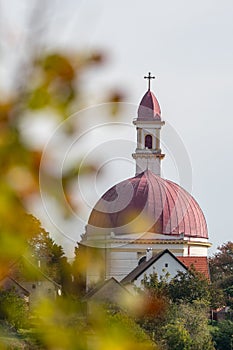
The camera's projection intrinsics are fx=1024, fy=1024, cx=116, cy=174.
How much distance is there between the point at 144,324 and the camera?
28891mm

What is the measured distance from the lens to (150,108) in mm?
53375

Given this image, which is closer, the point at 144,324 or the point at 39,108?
the point at 39,108

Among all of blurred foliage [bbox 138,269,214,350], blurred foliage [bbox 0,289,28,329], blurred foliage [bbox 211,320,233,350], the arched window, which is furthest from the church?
blurred foliage [bbox 0,289,28,329]

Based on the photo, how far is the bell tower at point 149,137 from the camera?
1994 inches

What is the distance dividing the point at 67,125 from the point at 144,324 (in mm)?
26992

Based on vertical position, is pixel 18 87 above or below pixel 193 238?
below

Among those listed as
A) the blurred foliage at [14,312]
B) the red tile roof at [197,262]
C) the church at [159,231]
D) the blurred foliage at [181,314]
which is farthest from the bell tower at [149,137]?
the blurred foliage at [14,312]

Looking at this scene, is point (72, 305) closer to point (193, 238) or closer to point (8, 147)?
point (8, 147)

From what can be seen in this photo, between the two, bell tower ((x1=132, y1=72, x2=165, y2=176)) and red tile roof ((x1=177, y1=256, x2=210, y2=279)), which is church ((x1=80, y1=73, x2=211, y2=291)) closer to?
red tile roof ((x1=177, y1=256, x2=210, y2=279))

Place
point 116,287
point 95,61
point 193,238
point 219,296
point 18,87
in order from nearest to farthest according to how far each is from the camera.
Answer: point 18,87
point 95,61
point 116,287
point 219,296
point 193,238

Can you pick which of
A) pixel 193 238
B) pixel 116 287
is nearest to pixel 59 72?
pixel 116 287

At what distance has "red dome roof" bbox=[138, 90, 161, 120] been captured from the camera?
172 feet

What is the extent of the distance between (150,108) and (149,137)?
231 cm

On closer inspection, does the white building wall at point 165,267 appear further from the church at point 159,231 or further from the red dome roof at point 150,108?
the red dome roof at point 150,108
